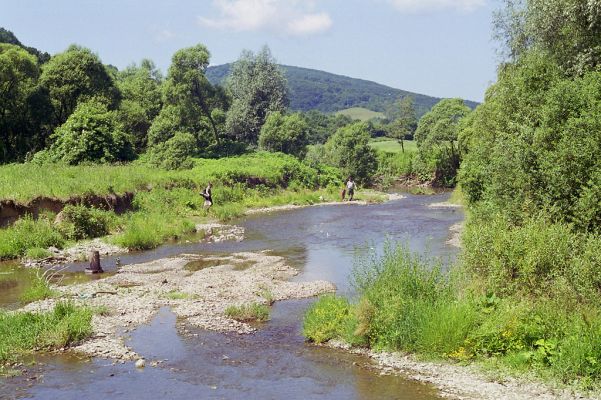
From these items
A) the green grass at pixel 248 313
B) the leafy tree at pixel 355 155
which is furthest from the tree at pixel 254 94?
the green grass at pixel 248 313

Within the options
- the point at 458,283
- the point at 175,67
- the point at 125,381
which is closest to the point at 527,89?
the point at 458,283

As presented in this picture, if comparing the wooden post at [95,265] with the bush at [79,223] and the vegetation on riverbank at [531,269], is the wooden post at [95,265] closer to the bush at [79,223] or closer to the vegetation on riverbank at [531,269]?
the bush at [79,223]

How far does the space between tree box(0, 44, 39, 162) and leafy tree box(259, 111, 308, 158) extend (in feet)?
87.9

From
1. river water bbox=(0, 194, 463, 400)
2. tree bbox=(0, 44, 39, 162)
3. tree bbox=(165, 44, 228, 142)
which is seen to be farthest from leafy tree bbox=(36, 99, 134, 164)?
river water bbox=(0, 194, 463, 400)

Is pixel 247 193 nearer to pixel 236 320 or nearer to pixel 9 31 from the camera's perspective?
pixel 236 320

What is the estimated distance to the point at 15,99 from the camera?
61.0 meters

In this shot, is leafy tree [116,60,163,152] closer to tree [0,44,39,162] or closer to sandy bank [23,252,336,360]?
tree [0,44,39,162]

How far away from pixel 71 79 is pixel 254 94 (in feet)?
83.3

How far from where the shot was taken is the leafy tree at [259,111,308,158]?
75000mm

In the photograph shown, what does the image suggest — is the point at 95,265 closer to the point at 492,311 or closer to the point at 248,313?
the point at 248,313

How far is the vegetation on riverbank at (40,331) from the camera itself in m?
17.7

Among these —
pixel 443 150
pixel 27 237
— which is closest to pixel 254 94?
pixel 443 150

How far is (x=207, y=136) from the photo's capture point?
7238 cm

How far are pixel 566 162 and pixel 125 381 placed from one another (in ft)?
53.2
